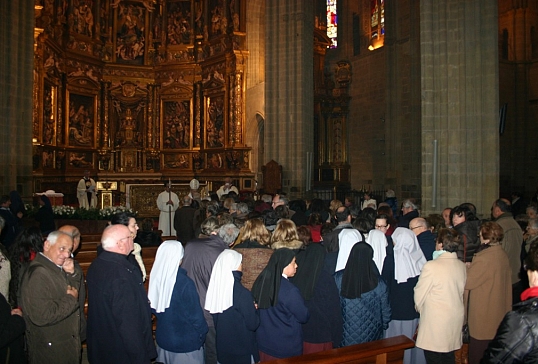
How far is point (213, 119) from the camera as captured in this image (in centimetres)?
2355

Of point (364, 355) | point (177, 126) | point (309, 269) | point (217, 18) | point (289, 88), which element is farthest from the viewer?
point (177, 126)

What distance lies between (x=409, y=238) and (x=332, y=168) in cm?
1749

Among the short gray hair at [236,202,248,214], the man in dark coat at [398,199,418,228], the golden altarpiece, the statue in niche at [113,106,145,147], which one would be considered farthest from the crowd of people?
the statue in niche at [113,106,145,147]

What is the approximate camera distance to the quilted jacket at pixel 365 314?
16.4 ft

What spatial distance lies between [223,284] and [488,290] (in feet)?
8.04

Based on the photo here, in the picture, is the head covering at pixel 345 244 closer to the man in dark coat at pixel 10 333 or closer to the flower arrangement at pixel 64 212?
the man in dark coat at pixel 10 333

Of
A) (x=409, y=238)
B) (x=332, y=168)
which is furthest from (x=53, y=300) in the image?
(x=332, y=168)

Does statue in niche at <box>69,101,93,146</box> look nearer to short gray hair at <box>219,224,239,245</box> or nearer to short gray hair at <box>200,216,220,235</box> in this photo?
short gray hair at <box>200,216,220,235</box>

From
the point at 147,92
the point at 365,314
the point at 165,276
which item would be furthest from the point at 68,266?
the point at 147,92

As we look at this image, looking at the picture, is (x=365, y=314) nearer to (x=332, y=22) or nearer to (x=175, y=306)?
(x=175, y=306)

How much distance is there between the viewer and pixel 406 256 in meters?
5.62

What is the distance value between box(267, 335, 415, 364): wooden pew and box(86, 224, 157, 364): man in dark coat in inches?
39.9

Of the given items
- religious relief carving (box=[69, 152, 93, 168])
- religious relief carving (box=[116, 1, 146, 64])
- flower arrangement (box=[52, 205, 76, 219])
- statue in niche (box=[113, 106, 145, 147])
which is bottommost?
flower arrangement (box=[52, 205, 76, 219])

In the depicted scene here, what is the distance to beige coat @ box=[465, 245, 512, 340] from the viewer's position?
4.95 meters
